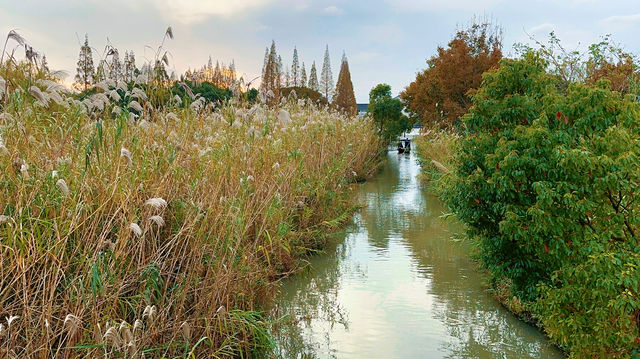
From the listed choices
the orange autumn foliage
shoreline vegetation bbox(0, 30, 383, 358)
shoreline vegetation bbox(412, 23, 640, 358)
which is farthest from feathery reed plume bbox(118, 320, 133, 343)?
the orange autumn foliage

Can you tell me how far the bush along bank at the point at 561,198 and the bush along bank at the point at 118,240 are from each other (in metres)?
1.86

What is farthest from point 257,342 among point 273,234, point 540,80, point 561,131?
point 540,80

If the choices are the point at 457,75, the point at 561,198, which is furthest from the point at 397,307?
the point at 457,75

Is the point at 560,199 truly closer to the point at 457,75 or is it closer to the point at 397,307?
the point at 397,307

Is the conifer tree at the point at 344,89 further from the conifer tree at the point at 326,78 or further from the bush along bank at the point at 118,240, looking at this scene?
the bush along bank at the point at 118,240

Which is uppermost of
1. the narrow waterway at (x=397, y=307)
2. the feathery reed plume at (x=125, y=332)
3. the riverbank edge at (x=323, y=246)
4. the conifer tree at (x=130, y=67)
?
the conifer tree at (x=130, y=67)

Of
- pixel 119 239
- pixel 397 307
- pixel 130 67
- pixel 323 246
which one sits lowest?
pixel 397 307

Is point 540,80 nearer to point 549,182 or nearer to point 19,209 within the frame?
point 549,182

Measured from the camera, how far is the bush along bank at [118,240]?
250 cm

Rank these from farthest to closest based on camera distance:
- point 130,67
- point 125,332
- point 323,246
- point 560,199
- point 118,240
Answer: point 323,246 < point 130,67 < point 560,199 < point 118,240 < point 125,332

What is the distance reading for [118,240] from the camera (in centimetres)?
266

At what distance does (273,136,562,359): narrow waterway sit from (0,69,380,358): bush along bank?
723 millimetres

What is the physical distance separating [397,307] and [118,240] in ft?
10.6

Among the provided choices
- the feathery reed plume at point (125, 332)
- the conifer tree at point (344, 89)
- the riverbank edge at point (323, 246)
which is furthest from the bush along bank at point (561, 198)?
the conifer tree at point (344, 89)
